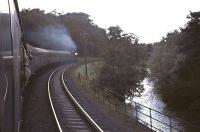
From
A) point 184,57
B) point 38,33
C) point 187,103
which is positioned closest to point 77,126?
point 187,103

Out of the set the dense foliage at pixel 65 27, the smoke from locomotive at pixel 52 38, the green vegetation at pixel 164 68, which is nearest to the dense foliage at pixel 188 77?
the green vegetation at pixel 164 68

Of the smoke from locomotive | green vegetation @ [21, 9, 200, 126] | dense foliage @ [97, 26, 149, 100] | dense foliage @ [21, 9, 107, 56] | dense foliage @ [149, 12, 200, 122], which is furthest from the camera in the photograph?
dense foliage @ [21, 9, 107, 56]

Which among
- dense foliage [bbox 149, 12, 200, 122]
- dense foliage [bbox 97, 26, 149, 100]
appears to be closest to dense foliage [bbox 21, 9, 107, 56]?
dense foliage [bbox 97, 26, 149, 100]

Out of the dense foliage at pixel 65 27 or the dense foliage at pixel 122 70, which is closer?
the dense foliage at pixel 122 70

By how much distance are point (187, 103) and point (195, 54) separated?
861 centimetres

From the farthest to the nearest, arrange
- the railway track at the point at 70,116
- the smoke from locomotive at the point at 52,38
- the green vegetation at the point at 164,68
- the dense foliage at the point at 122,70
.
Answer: the smoke from locomotive at the point at 52,38
the dense foliage at the point at 122,70
the green vegetation at the point at 164,68
the railway track at the point at 70,116

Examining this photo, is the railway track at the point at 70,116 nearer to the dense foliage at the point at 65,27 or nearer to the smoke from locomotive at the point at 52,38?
the dense foliage at the point at 65,27

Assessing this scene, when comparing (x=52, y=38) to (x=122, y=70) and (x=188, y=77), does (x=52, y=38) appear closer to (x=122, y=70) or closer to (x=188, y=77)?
(x=122, y=70)

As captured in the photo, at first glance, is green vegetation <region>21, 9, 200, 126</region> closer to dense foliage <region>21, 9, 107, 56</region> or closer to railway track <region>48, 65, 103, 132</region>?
dense foliage <region>21, 9, 107, 56</region>

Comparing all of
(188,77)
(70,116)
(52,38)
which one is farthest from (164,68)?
(70,116)

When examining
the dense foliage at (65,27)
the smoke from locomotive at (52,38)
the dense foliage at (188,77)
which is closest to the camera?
the dense foliage at (188,77)

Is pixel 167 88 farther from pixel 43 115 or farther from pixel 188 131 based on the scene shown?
pixel 43 115

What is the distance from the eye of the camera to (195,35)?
5288cm

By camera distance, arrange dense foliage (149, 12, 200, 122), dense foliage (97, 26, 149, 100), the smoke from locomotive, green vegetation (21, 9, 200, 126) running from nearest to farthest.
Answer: dense foliage (149, 12, 200, 122) < green vegetation (21, 9, 200, 126) < dense foliage (97, 26, 149, 100) < the smoke from locomotive
